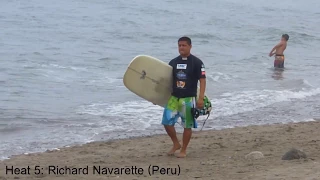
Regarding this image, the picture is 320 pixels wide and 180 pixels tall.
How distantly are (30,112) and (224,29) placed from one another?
1907 cm

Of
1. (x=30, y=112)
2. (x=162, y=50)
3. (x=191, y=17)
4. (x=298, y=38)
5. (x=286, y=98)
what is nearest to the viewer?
(x=30, y=112)

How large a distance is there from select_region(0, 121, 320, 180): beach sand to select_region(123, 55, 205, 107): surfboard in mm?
723

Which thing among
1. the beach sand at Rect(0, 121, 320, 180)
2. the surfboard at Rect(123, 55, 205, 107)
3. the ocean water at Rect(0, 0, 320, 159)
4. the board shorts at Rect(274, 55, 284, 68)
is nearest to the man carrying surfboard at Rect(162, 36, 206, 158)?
the surfboard at Rect(123, 55, 205, 107)

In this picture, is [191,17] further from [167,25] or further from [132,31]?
[132,31]

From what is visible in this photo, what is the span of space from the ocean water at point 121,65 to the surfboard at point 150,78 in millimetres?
1689

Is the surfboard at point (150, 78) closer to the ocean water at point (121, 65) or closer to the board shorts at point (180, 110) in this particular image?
the board shorts at point (180, 110)

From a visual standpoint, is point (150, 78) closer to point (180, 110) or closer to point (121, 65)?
point (180, 110)

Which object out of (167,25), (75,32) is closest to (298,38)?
(167,25)

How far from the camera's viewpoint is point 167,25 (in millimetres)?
29812

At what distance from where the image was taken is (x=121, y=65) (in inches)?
702

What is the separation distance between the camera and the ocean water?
10.4 m

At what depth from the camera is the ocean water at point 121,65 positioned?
10.4 meters

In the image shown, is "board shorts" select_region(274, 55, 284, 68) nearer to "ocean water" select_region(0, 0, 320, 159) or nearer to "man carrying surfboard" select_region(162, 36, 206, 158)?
"ocean water" select_region(0, 0, 320, 159)

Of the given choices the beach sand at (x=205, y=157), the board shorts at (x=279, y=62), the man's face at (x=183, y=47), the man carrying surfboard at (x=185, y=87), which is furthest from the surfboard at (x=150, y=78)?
the board shorts at (x=279, y=62)
